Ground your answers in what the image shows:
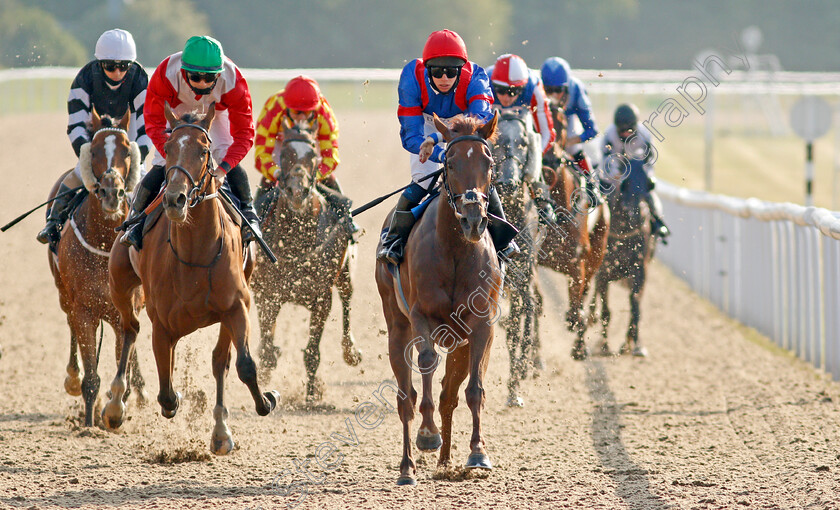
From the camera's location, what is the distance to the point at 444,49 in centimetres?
576

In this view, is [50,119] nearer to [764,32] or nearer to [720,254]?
[720,254]

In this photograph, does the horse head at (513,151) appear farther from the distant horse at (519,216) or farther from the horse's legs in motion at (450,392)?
the horse's legs in motion at (450,392)

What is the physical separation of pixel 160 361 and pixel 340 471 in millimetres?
1123

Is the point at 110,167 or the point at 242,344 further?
the point at 110,167

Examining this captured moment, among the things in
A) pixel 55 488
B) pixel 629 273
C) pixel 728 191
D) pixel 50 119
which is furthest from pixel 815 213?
pixel 50 119

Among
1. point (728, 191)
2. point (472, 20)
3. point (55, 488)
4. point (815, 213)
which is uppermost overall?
point (472, 20)

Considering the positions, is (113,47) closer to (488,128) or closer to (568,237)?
(488,128)

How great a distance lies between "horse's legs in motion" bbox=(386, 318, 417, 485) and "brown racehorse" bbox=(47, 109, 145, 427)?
1907mm

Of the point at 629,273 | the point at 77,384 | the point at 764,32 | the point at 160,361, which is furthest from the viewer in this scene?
the point at 764,32

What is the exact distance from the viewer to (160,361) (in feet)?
19.0

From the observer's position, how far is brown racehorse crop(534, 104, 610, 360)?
28.6 feet

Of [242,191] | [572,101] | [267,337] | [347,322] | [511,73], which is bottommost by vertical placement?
[267,337]

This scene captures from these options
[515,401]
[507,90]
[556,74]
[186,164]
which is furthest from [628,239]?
[186,164]

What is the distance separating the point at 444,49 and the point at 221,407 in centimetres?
222
